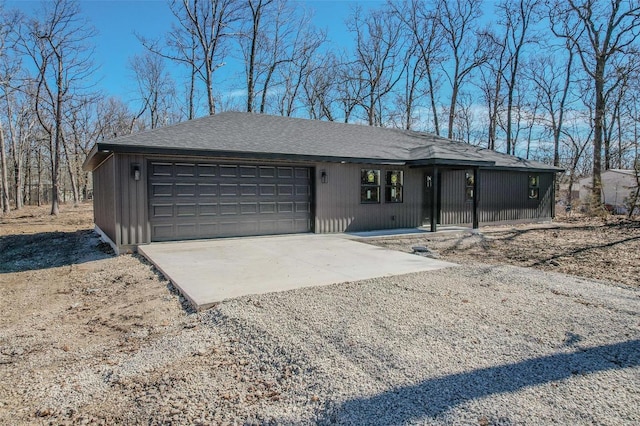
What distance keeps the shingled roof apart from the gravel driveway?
5.14m

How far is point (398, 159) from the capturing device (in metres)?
11.0

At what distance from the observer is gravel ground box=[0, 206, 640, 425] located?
2311mm

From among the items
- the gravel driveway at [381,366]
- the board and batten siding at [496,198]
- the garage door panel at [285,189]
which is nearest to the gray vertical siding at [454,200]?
the board and batten siding at [496,198]

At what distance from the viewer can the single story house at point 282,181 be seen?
816 cm

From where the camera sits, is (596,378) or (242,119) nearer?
(596,378)

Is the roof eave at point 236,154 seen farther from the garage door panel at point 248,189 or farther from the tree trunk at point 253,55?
the tree trunk at point 253,55

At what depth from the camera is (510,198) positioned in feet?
46.0

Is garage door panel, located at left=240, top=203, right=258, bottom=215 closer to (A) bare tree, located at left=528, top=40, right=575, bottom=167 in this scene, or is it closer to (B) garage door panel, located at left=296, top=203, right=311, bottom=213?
(B) garage door panel, located at left=296, top=203, right=311, bottom=213

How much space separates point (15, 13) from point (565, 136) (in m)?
32.3

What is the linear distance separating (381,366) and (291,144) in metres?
8.02

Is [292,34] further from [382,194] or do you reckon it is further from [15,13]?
[382,194]

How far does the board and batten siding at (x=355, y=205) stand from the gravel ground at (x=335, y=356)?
5.47 meters

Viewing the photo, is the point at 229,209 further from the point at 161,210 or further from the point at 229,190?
the point at 161,210

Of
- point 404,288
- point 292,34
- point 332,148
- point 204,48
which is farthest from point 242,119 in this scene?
point 292,34
